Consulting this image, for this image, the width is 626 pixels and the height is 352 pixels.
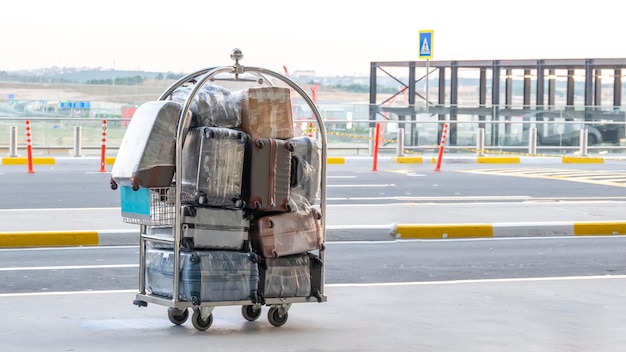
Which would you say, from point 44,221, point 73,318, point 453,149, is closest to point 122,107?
point 453,149

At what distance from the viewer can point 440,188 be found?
20594mm

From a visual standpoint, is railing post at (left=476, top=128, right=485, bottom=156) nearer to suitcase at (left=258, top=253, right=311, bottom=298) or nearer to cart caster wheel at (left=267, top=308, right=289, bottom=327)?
suitcase at (left=258, top=253, right=311, bottom=298)

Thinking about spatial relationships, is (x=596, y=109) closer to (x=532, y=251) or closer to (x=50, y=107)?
(x=50, y=107)

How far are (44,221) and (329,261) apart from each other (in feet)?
12.4

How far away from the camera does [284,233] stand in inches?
300

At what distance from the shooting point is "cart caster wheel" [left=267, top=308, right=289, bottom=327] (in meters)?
7.75

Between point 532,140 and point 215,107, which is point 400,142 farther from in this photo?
point 215,107

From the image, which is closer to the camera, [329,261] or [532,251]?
[329,261]

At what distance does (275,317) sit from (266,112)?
135 centimetres

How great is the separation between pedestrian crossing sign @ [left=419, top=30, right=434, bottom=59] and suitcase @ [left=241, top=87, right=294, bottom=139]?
76.0ft

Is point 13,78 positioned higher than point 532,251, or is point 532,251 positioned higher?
point 13,78

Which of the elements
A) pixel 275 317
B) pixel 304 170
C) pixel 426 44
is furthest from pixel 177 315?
pixel 426 44

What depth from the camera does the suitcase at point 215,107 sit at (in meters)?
7.47

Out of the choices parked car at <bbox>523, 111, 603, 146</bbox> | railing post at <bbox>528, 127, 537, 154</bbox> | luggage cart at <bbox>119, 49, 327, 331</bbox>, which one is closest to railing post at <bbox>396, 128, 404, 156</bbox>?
railing post at <bbox>528, 127, 537, 154</bbox>
